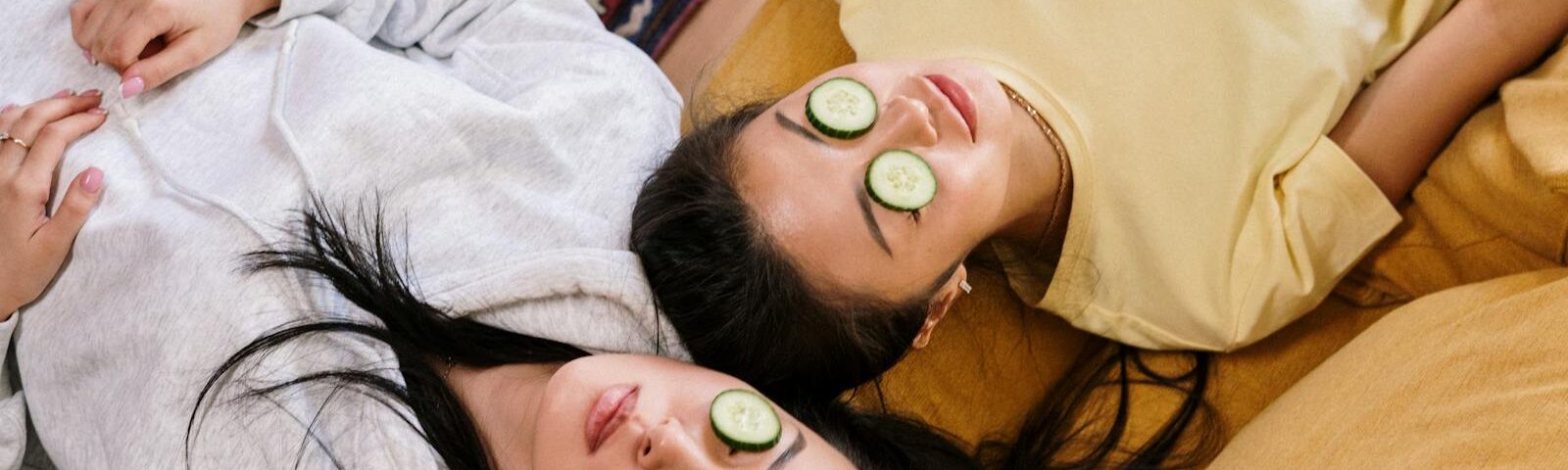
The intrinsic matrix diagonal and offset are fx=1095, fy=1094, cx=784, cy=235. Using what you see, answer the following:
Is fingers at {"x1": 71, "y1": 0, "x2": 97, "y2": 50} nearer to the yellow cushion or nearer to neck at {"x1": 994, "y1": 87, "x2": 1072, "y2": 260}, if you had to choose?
neck at {"x1": 994, "y1": 87, "x2": 1072, "y2": 260}

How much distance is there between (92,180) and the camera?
129 centimetres

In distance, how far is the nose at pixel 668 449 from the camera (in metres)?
1.05

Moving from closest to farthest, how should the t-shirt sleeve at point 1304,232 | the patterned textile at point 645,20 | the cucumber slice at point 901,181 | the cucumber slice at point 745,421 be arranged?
the cucumber slice at point 745,421 < the cucumber slice at point 901,181 < the t-shirt sleeve at point 1304,232 < the patterned textile at point 645,20

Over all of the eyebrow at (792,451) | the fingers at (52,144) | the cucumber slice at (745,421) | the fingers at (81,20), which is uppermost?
the fingers at (81,20)

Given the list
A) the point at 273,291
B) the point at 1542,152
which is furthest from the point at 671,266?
the point at 1542,152

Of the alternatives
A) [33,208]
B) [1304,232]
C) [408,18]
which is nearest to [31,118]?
[33,208]

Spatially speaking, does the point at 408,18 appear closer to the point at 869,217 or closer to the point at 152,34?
the point at 152,34

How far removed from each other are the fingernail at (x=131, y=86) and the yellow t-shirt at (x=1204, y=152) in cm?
111

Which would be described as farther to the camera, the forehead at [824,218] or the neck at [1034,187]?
the neck at [1034,187]

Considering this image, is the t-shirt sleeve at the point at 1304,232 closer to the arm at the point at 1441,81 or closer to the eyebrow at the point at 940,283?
the arm at the point at 1441,81

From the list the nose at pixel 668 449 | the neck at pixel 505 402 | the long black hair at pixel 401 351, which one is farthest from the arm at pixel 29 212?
the nose at pixel 668 449

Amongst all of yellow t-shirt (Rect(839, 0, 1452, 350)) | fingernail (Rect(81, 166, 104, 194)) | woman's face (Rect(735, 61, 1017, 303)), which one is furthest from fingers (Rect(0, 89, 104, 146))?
yellow t-shirt (Rect(839, 0, 1452, 350))

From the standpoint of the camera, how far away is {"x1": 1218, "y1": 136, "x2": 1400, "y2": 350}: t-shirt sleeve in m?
1.42

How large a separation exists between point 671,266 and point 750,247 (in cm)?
11
